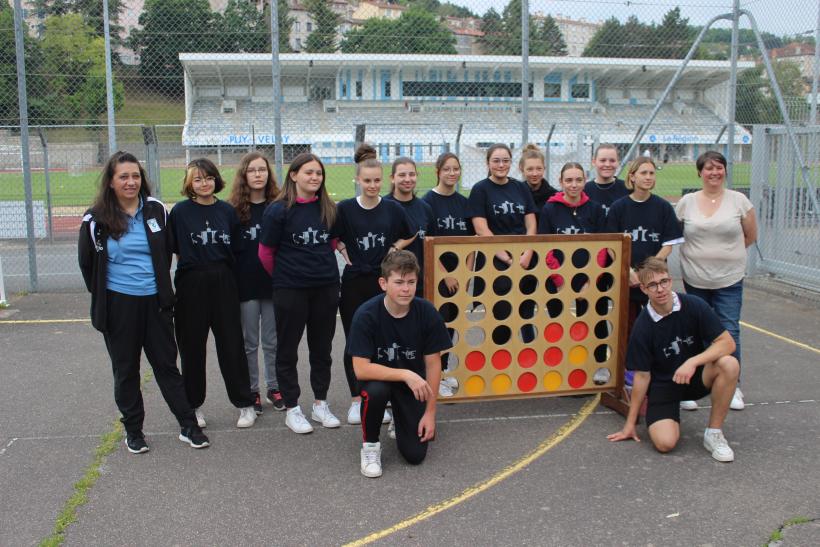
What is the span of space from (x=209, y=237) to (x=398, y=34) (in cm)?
1146

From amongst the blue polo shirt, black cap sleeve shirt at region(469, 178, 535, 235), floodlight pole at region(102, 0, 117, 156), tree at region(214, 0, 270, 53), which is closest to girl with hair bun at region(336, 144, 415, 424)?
black cap sleeve shirt at region(469, 178, 535, 235)

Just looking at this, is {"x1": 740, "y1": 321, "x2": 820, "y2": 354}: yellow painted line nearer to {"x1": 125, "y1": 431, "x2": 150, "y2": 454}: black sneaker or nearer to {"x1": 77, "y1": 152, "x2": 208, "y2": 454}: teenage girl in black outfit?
{"x1": 77, "y1": 152, "x2": 208, "y2": 454}: teenage girl in black outfit

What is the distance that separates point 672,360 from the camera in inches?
188

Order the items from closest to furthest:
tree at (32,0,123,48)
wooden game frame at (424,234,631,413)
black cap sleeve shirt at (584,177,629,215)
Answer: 1. wooden game frame at (424,234,631,413)
2. black cap sleeve shirt at (584,177,629,215)
3. tree at (32,0,123,48)

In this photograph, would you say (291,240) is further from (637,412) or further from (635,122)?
(635,122)

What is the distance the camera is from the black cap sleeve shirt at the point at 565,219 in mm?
5836

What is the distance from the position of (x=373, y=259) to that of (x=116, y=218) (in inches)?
63.7

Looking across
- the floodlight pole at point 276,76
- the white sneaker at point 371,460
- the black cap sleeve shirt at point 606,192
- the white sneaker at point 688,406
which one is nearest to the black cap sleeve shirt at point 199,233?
the white sneaker at point 371,460

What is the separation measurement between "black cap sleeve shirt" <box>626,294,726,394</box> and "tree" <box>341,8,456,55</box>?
11.1 m

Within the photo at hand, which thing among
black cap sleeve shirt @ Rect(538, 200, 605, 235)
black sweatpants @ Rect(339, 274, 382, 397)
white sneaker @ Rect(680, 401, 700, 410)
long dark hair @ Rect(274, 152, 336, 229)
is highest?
long dark hair @ Rect(274, 152, 336, 229)

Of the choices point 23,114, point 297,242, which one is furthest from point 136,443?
point 23,114

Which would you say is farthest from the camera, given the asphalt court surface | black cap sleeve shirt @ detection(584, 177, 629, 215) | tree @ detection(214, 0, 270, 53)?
tree @ detection(214, 0, 270, 53)

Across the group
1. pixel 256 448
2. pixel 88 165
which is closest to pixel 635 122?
pixel 88 165

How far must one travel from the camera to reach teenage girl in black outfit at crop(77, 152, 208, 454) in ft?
15.0
